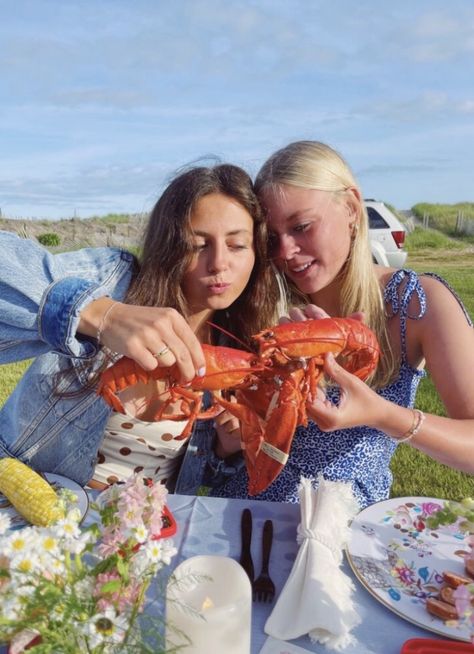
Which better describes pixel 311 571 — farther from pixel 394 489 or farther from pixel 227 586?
pixel 394 489

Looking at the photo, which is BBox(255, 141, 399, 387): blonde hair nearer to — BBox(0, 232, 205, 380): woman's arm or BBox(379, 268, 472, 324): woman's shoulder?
BBox(379, 268, 472, 324): woman's shoulder

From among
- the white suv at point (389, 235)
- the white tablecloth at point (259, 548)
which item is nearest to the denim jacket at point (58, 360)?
the white tablecloth at point (259, 548)

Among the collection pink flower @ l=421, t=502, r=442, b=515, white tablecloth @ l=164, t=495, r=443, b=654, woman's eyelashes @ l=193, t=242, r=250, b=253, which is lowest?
white tablecloth @ l=164, t=495, r=443, b=654

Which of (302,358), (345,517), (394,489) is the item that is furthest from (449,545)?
(394,489)

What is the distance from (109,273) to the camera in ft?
9.12

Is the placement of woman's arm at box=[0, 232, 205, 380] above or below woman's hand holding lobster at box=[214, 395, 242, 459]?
above

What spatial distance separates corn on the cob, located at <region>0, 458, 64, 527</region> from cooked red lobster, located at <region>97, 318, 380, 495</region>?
44 cm

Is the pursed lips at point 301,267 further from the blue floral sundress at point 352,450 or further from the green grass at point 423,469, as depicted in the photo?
the green grass at point 423,469

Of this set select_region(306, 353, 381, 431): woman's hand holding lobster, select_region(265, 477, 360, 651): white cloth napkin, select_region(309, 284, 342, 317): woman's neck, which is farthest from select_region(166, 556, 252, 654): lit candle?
select_region(309, 284, 342, 317): woman's neck

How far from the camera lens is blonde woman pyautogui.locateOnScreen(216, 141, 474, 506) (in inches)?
101

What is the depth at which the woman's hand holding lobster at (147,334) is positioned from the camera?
72.6 inches

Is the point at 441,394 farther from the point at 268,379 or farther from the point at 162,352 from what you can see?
the point at 162,352

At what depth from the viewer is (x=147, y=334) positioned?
6.02ft

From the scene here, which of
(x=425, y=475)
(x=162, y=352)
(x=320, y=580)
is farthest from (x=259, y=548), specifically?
(x=425, y=475)
